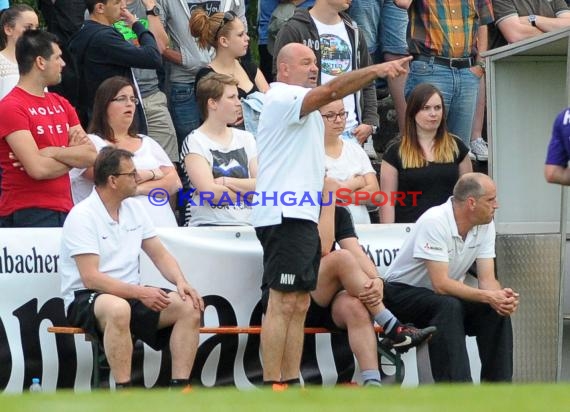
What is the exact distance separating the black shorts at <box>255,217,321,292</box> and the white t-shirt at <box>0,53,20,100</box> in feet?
9.00

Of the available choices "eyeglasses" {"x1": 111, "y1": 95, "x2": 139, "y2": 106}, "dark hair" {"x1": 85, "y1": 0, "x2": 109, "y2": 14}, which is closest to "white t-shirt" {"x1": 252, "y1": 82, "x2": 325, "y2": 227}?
"eyeglasses" {"x1": 111, "y1": 95, "x2": 139, "y2": 106}

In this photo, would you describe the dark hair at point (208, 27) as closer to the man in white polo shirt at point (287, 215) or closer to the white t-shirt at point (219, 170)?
the white t-shirt at point (219, 170)

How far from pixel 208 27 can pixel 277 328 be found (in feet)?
12.5

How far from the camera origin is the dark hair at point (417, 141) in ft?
34.8

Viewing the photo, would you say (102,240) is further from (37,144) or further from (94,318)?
(37,144)

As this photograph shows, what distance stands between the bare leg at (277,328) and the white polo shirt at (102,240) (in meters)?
0.94

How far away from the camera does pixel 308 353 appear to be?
380 inches

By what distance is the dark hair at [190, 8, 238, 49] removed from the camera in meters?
11.6

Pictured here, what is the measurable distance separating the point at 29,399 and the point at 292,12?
8169 mm

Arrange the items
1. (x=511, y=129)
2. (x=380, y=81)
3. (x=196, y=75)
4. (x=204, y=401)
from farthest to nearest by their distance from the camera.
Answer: (x=380, y=81) < (x=196, y=75) < (x=511, y=129) < (x=204, y=401)

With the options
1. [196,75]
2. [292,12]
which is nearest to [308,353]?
[196,75]

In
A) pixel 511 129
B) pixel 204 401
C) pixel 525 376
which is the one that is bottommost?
pixel 525 376

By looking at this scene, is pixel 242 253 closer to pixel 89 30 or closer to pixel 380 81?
pixel 89 30

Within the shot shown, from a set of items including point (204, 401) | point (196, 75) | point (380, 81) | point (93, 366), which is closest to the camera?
point (204, 401)
